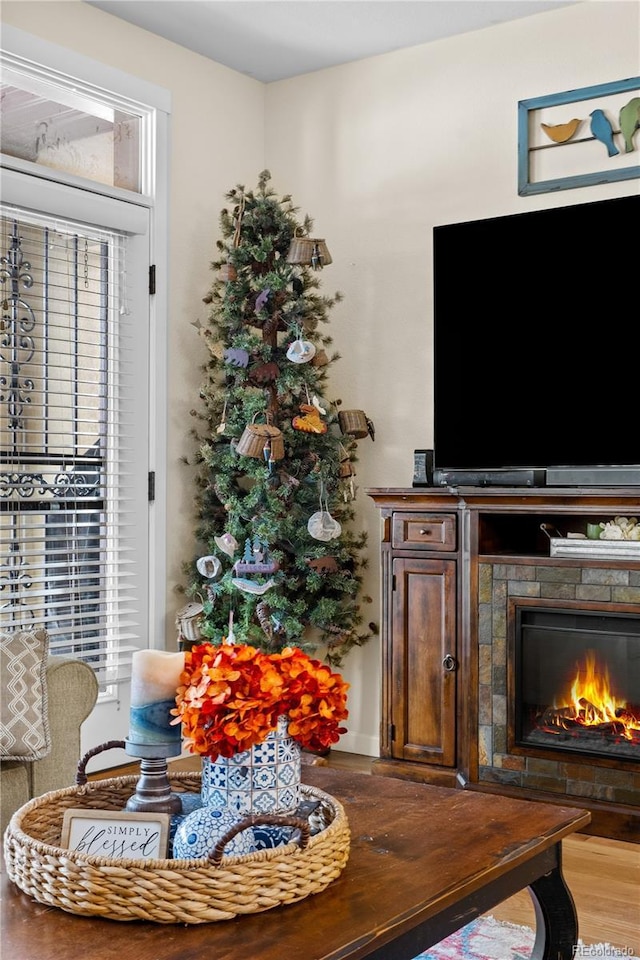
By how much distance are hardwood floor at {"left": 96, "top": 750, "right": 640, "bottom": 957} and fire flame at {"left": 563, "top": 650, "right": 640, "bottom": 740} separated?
1.19ft

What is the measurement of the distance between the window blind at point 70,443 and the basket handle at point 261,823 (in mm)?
2383

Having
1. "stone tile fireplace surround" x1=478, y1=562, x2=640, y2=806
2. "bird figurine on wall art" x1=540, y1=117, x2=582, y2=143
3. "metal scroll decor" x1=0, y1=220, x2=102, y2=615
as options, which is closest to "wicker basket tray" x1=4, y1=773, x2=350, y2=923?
"stone tile fireplace surround" x1=478, y1=562, x2=640, y2=806

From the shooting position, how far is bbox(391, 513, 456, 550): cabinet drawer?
12.0ft

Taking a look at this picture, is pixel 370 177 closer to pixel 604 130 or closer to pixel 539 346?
pixel 604 130

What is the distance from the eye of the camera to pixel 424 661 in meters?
3.72

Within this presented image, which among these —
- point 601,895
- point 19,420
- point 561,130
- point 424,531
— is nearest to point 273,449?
point 424,531

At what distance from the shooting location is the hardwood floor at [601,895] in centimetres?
250

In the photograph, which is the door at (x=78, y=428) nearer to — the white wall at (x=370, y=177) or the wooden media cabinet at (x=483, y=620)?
the white wall at (x=370, y=177)

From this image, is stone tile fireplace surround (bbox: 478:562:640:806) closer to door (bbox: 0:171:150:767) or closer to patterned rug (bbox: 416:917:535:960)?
patterned rug (bbox: 416:917:535:960)

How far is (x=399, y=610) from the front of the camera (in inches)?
149

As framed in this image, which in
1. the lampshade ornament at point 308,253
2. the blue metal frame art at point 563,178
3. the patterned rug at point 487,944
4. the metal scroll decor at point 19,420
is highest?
the blue metal frame art at point 563,178

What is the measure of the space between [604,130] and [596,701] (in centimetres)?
210

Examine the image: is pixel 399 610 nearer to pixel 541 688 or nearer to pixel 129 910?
pixel 541 688

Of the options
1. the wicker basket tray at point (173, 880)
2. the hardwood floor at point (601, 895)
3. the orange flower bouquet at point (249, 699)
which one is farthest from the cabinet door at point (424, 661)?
the wicker basket tray at point (173, 880)
